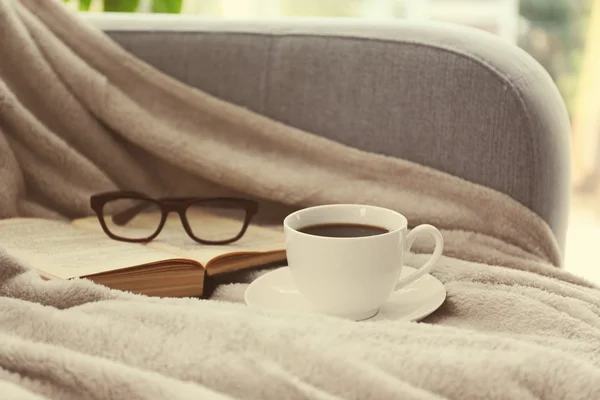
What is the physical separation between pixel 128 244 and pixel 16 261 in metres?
0.16

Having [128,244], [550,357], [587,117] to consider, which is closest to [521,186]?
[550,357]

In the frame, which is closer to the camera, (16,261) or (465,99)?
(16,261)

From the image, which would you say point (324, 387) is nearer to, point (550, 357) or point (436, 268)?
point (550, 357)

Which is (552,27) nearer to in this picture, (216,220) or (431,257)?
(216,220)

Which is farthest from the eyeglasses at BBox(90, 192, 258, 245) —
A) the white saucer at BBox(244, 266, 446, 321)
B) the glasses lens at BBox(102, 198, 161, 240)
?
the white saucer at BBox(244, 266, 446, 321)

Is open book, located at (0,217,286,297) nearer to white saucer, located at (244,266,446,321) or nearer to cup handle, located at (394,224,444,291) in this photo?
white saucer, located at (244,266,446,321)

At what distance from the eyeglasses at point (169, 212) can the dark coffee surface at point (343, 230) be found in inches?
6.4

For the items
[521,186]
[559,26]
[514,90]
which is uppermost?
[559,26]

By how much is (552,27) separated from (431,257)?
2160 millimetres

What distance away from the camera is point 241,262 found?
0.76 metres

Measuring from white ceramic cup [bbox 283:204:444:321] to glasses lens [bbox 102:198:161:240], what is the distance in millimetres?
272

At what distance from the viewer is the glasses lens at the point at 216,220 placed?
834 mm

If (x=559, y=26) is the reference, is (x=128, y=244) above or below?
below

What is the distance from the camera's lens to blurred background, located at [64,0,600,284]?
2.47 meters
